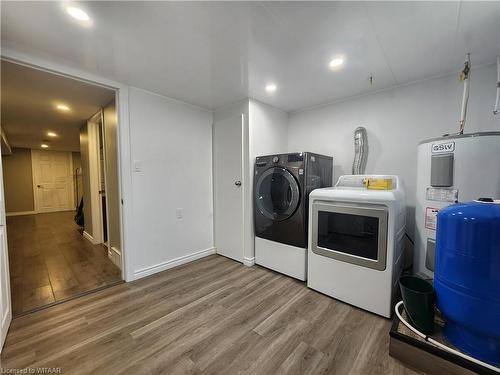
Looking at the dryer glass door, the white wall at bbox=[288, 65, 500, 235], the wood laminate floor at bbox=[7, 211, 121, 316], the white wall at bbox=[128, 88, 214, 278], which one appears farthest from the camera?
the white wall at bbox=[128, 88, 214, 278]

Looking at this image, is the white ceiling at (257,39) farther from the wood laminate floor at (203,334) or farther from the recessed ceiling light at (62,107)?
the wood laminate floor at (203,334)

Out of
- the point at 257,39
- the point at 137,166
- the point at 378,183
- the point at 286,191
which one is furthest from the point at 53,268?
the point at 378,183

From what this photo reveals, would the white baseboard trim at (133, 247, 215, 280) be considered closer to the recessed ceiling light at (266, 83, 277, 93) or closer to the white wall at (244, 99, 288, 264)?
the white wall at (244, 99, 288, 264)

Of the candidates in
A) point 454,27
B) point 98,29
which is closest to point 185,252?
point 98,29

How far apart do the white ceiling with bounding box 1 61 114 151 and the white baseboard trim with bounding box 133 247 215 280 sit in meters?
2.06

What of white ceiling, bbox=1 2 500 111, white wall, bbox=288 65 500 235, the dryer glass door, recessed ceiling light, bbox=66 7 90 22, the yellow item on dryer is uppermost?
white ceiling, bbox=1 2 500 111

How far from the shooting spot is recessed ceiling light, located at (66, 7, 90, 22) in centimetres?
118

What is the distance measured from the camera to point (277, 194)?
2420 mm

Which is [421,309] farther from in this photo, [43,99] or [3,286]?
[43,99]

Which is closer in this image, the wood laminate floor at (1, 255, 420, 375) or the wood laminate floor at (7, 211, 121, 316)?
the wood laminate floor at (1, 255, 420, 375)

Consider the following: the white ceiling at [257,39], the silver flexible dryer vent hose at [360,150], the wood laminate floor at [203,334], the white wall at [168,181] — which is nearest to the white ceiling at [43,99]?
the white ceiling at [257,39]

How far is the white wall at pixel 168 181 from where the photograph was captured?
2.26 metres

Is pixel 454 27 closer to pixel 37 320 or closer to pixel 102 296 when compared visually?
pixel 102 296

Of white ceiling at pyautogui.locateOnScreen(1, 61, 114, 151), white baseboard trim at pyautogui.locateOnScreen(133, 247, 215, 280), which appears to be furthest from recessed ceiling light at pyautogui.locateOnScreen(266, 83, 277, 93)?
white baseboard trim at pyautogui.locateOnScreen(133, 247, 215, 280)
